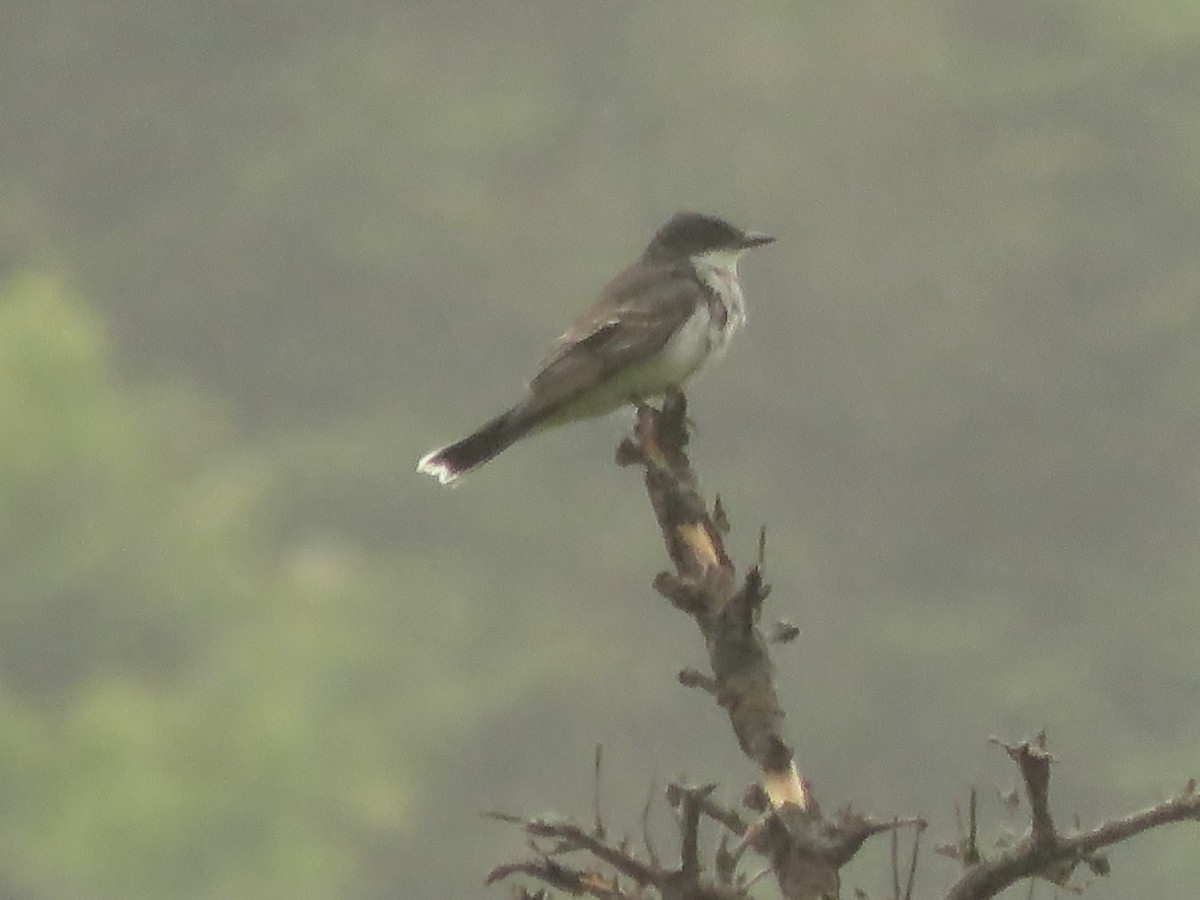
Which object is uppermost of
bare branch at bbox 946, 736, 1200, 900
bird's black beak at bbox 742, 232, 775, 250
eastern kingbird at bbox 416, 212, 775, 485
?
bird's black beak at bbox 742, 232, 775, 250

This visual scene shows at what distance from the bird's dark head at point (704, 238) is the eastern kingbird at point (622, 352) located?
22 cm

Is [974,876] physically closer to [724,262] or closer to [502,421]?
[502,421]

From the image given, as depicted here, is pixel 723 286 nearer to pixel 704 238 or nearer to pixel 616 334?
pixel 704 238

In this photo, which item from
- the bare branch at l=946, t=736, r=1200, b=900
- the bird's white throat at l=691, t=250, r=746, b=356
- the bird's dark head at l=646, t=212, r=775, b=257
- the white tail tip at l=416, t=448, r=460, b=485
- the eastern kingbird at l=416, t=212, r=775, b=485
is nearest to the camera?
the bare branch at l=946, t=736, r=1200, b=900

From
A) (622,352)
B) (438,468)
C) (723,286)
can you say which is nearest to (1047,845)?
(438,468)

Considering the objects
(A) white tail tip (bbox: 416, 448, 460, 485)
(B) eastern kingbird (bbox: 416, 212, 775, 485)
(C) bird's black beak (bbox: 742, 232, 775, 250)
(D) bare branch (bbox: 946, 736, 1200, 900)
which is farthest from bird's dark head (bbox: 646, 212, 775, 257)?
(D) bare branch (bbox: 946, 736, 1200, 900)

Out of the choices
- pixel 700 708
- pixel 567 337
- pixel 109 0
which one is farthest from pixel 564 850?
pixel 109 0

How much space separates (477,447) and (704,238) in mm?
1200

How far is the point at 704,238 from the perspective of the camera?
543 centimetres

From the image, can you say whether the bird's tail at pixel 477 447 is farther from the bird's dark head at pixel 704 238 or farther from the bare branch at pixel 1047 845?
the bare branch at pixel 1047 845

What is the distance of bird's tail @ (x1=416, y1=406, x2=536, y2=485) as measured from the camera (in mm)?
4410

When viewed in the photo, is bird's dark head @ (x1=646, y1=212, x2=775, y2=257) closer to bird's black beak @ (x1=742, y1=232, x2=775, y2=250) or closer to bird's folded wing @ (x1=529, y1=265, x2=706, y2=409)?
bird's black beak @ (x1=742, y1=232, x2=775, y2=250)

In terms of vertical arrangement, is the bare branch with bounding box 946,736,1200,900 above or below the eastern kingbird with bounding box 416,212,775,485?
below

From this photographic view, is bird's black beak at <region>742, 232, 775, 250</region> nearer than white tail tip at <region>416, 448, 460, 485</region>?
No
